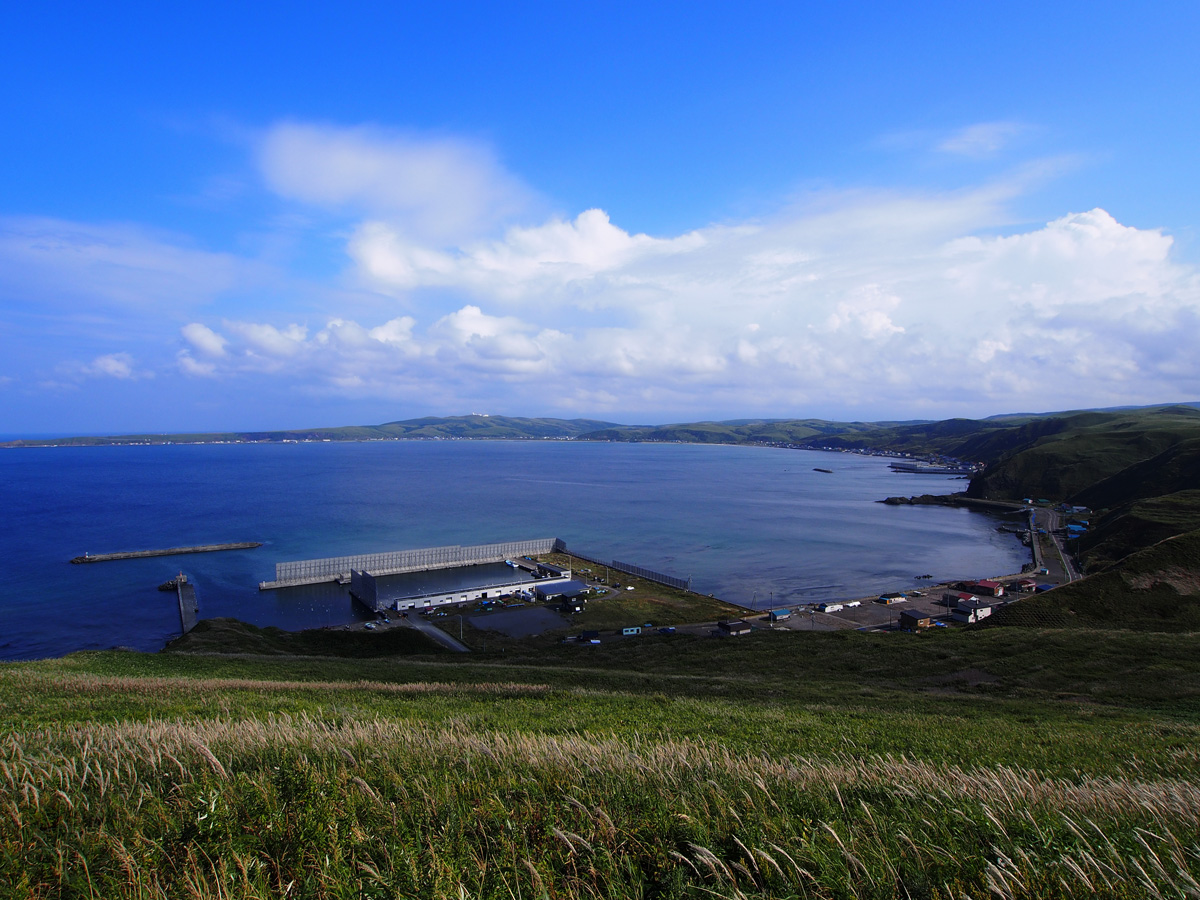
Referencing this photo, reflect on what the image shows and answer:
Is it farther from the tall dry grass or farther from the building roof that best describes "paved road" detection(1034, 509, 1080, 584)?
the tall dry grass

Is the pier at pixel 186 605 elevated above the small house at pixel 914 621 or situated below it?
above

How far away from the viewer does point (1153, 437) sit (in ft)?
368

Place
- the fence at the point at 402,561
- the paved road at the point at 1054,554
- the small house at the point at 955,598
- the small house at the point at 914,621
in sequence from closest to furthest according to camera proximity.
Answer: the small house at the point at 914,621, the small house at the point at 955,598, the fence at the point at 402,561, the paved road at the point at 1054,554

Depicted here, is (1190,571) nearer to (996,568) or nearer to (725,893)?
(996,568)

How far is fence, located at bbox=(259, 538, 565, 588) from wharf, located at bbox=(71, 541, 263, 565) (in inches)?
540

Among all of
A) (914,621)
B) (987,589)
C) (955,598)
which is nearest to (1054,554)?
(987,589)

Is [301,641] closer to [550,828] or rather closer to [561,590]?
[561,590]

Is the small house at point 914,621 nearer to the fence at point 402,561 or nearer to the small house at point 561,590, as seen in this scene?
the small house at point 561,590

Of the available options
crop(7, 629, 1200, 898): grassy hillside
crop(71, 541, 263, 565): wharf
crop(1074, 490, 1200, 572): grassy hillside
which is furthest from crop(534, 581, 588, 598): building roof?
crop(1074, 490, 1200, 572): grassy hillside

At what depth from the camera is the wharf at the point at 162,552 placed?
57.4 m

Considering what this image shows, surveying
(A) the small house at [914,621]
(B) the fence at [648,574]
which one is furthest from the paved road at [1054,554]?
(B) the fence at [648,574]

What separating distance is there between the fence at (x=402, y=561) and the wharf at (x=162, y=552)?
1371cm

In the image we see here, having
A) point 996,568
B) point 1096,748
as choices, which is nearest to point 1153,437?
point 996,568

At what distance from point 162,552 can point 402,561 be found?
2875cm
